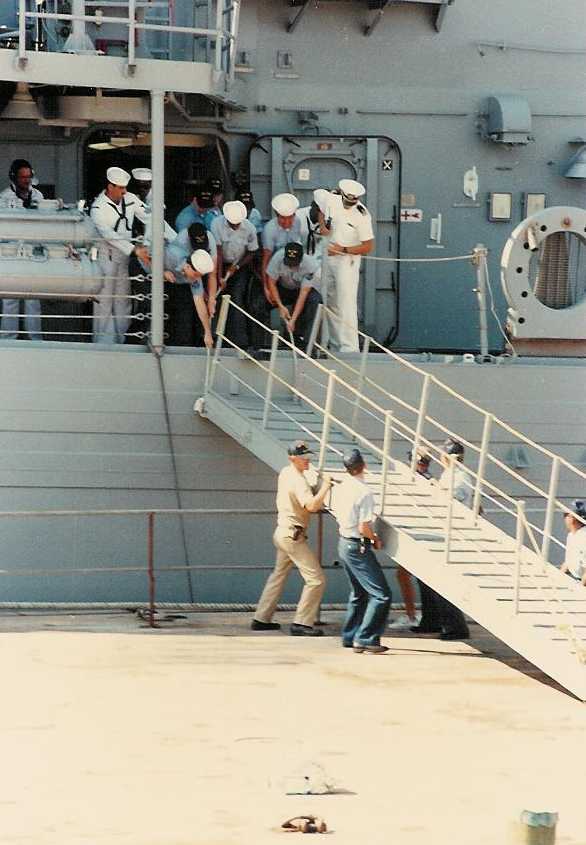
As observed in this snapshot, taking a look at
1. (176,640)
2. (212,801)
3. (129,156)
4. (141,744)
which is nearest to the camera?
(212,801)

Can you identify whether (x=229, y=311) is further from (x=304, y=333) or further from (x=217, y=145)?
(x=217, y=145)

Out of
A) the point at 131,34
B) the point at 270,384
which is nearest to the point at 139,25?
the point at 131,34

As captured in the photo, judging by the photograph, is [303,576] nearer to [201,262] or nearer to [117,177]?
[201,262]

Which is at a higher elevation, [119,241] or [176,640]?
[119,241]

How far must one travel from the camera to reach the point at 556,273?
13.2 m

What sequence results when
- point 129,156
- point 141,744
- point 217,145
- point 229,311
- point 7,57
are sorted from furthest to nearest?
point 129,156
point 217,145
point 229,311
point 7,57
point 141,744

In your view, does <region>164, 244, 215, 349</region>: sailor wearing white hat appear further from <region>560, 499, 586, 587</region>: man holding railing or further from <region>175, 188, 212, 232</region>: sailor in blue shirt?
<region>560, 499, 586, 587</region>: man holding railing

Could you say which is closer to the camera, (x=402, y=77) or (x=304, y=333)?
(x=304, y=333)

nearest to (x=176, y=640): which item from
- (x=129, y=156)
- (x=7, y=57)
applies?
(x=7, y=57)

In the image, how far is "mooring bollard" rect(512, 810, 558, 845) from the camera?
6238mm

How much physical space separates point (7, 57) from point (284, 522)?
3865 mm

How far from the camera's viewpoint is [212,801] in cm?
739

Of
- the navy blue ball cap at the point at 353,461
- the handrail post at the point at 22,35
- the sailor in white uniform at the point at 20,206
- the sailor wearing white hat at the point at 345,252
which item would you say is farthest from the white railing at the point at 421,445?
the handrail post at the point at 22,35

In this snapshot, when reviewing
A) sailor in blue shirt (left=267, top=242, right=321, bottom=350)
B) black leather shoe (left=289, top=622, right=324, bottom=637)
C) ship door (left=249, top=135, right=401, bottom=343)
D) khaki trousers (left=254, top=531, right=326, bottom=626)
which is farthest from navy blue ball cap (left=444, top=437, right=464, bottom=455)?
ship door (left=249, top=135, right=401, bottom=343)
